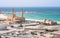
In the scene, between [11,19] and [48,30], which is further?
[11,19]

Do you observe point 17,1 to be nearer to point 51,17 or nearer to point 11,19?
point 11,19

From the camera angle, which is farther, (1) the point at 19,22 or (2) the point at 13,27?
(1) the point at 19,22

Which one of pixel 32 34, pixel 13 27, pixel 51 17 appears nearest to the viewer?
pixel 32 34

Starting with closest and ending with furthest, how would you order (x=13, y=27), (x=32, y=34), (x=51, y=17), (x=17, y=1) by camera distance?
(x=32, y=34)
(x=13, y=27)
(x=17, y=1)
(x=51, y=17)

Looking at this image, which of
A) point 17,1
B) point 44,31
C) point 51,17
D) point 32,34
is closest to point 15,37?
point 32,34

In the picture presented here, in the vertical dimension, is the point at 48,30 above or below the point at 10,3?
below

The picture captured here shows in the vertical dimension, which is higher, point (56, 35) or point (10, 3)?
point (10, 3)

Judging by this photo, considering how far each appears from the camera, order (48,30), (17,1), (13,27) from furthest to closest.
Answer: (17,1) → (13,27) → (48,30)

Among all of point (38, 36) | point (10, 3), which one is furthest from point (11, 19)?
point (38, 36)

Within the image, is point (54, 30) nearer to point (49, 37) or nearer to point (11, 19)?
point (49, 37)
